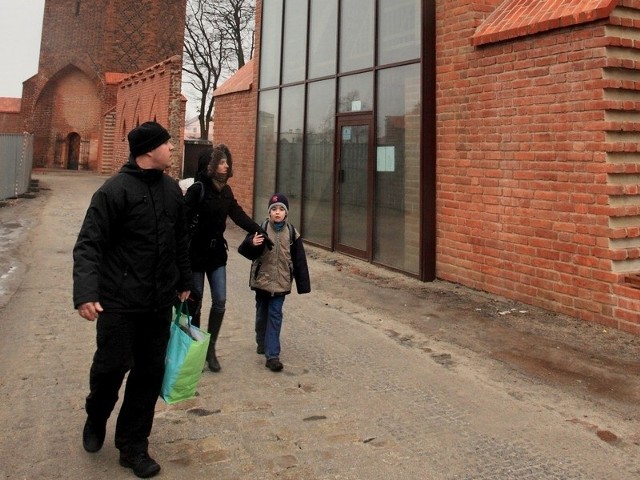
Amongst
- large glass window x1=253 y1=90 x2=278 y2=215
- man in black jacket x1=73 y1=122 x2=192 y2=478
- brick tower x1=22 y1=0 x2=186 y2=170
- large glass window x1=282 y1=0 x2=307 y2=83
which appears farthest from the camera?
brick tower x1=22 y1=0 x2=186 y2=170

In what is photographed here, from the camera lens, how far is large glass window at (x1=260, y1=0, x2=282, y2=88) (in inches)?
489

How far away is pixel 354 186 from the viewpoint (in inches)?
382

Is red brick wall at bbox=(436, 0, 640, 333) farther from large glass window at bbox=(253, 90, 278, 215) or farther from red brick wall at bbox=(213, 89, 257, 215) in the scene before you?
red brick wall at bbox=(213, 89, 257, 215)

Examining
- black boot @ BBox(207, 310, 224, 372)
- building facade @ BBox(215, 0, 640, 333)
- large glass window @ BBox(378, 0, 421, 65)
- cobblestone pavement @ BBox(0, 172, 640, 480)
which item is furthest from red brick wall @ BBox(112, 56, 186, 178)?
black boot @ BBox(207, 310, 224, 372)

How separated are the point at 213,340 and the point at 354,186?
5.48 m

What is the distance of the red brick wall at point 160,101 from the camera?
23.3m

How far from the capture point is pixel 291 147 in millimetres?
11836

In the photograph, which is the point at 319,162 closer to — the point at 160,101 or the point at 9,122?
the point at 160,101

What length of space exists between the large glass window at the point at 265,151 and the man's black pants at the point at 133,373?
9.53 metres

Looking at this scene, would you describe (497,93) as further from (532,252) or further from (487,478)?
(487,478)

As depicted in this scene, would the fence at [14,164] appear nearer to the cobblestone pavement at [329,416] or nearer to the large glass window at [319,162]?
the large glass window at [319,162]

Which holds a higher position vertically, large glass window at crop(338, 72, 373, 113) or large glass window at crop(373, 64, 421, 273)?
large glass window at crop(338, 72, 373, 113)

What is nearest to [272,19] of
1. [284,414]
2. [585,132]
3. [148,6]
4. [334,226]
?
[334,226]

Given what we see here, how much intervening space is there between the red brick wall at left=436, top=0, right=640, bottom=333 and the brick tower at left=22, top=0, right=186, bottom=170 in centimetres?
3168
